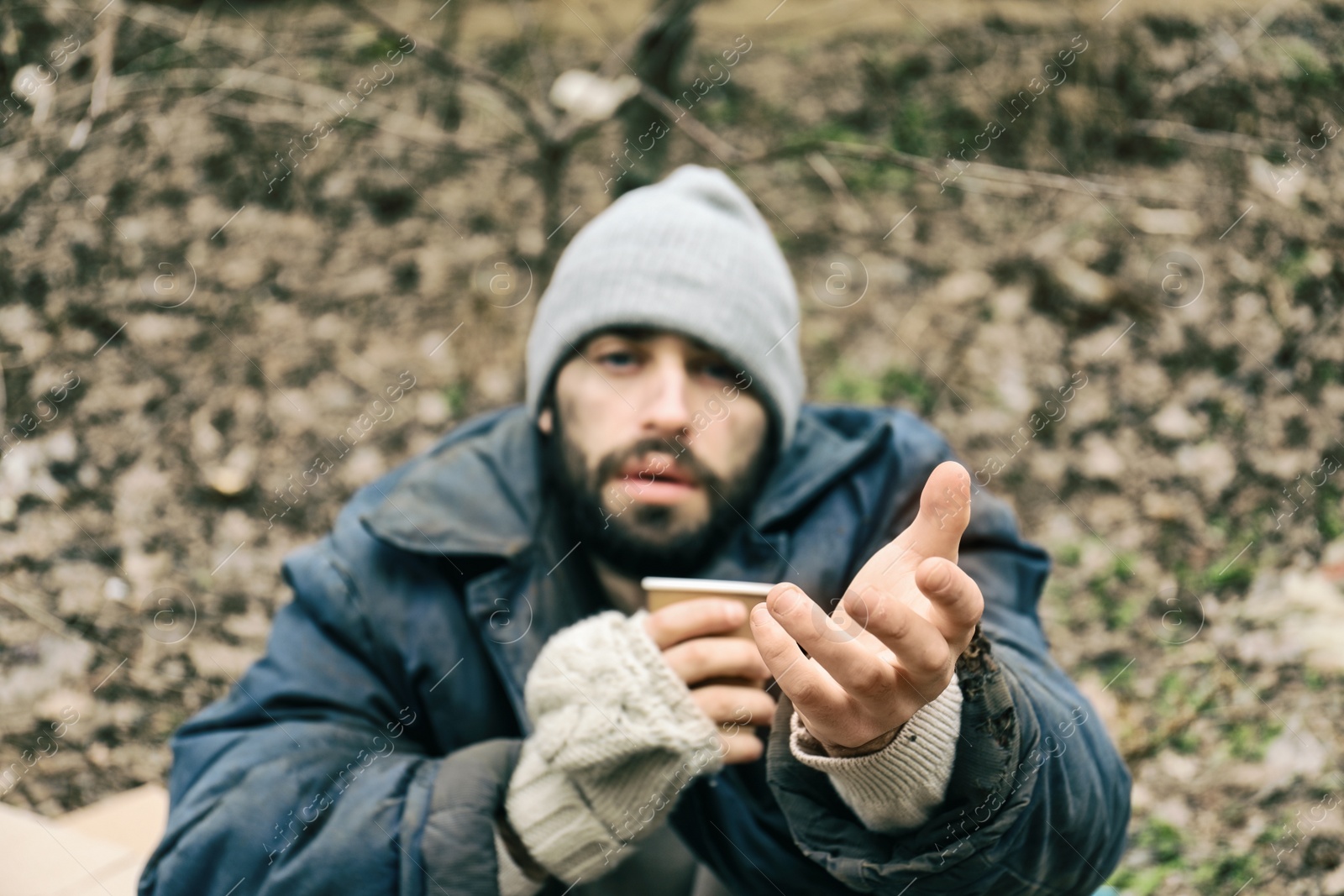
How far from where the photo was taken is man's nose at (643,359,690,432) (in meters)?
2.03

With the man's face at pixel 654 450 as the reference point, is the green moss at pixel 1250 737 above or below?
below

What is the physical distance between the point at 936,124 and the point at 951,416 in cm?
190

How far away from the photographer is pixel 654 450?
6.75ft

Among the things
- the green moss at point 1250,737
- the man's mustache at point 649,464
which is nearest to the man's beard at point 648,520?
the man's mustache at point 649,464

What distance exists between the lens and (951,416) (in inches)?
148

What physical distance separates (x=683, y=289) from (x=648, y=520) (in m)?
0.62

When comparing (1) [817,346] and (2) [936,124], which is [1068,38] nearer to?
(2) [936,124]

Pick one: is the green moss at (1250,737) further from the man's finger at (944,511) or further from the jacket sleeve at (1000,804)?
the man's finger at (944,511)

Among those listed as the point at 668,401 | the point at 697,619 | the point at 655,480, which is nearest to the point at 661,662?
the point at 697,619

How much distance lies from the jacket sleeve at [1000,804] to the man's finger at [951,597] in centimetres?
15

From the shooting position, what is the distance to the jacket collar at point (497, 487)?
196 centimetres

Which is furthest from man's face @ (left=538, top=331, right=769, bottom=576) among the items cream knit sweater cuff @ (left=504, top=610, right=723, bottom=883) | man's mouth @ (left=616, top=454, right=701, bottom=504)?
cream knit sweater cuff @ (left=504, top=610, right=723, bottom=883)

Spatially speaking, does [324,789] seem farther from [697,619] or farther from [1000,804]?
[1000,804]

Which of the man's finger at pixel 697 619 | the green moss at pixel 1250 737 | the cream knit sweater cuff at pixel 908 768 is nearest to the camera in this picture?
the cream knit sweater cuff at pixel 908 768
